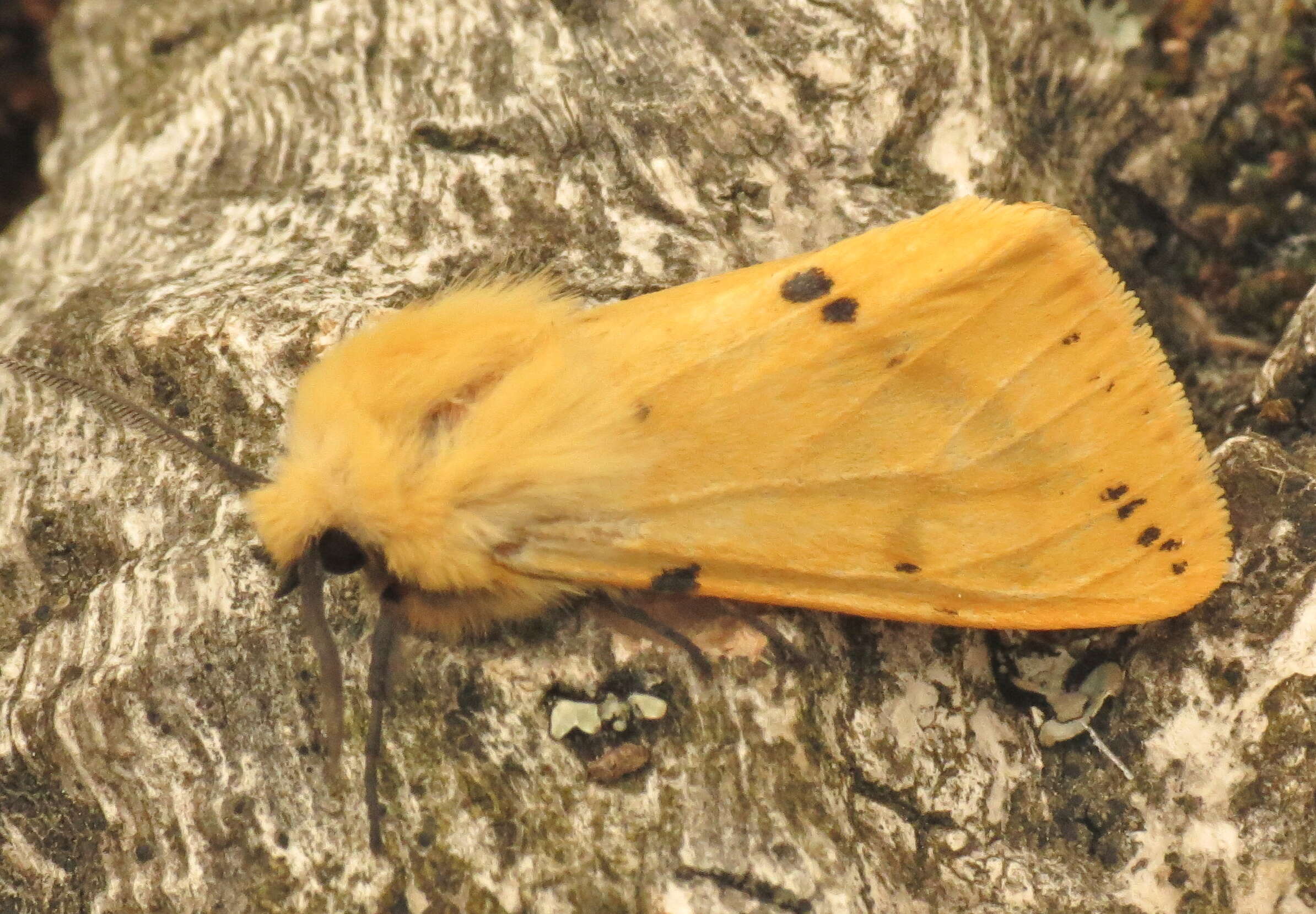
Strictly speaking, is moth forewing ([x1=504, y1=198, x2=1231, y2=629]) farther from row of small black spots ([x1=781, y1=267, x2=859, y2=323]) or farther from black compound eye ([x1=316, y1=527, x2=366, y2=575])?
black compound eye ([x1=316, y1=527, x2=366, y2=575])

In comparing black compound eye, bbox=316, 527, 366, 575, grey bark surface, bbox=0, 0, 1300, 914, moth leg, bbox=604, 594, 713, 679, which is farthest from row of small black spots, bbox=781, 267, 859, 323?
black compound eye, bbox=316, 527, 366, 575

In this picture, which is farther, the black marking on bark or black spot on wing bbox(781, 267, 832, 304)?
black spot on wing bbox(781, 267, 832, 304)

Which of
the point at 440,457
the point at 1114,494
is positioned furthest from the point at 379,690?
the point at 1114,494

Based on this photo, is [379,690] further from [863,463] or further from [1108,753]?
[1108,753]

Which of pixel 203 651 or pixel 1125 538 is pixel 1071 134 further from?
pixel 203 651

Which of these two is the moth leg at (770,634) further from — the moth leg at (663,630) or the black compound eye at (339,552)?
the black compound eye at (339,552)
